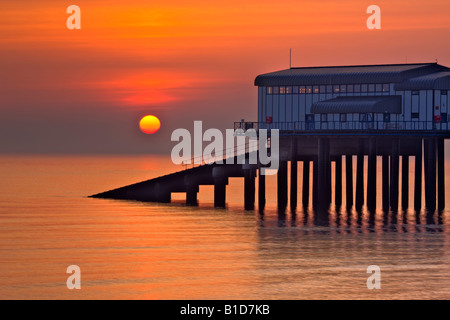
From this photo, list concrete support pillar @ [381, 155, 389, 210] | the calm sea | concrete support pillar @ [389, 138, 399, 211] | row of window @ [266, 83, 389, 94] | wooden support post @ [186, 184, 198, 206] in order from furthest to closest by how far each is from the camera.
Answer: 1. wooden support post @ [186, 184, 198, 206]
2. concrete support pillar @ [381, 155, 389, 210]
3. row of window @ [266, 83, 389, 94]
4. concrete support pillar @ [389, 138, 399, 211]
5. the calm sea

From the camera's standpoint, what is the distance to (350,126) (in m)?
84.2

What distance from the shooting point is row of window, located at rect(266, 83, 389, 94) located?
8456 centimetres

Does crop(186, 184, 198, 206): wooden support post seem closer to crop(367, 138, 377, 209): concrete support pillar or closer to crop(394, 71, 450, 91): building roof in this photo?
crop(367, 138, 377, 209): concrete support pillar

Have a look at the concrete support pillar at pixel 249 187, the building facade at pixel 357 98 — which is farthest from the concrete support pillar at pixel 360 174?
the concrete support pillar at pixel 249 187

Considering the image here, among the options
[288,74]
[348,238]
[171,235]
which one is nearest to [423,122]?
[288,74]

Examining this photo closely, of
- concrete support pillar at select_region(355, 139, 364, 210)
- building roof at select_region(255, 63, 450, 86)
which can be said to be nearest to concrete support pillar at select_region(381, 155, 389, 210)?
concrete support pillar at select_region(355, 139, 364, 210)

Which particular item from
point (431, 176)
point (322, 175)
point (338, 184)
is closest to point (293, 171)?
point (322, 175)

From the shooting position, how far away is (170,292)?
44.3m

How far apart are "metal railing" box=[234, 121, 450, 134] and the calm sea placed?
661cm

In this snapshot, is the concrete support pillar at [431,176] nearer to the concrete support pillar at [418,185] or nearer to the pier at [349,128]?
the pier at [349,128]

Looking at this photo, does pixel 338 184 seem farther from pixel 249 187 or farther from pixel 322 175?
pixel 249 187

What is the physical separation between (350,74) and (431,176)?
11.0 metres

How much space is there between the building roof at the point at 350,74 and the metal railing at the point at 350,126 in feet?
11.3
